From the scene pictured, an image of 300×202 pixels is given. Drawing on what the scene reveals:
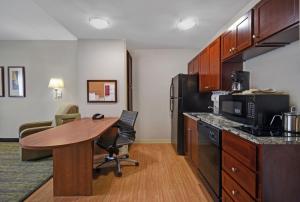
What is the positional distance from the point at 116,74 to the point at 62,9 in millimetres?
1701

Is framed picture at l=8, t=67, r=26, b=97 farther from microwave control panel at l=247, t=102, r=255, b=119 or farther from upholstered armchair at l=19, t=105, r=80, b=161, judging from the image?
microwave control panel at l=247, t=102, r=255, b=119

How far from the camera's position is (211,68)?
3318mm

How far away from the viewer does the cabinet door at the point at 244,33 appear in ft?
7.06

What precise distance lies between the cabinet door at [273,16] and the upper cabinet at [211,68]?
1006 millimetres

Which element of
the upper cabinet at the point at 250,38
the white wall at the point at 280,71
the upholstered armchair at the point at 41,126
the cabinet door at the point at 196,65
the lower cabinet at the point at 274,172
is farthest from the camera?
the cabinet door at the point at 196,65

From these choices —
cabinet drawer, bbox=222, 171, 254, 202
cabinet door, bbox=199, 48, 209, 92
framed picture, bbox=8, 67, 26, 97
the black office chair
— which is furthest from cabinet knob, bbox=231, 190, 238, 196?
framed picture, bbox=8, 67, 26, 97

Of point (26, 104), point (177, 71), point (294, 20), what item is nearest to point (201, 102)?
point (177, 71)

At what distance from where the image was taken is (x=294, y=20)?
1526 mm

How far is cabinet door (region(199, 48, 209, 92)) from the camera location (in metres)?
3.51

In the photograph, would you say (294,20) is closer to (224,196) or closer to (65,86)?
(224,196)

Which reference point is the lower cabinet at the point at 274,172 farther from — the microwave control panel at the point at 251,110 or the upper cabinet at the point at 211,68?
the upper cabinet at the point at 211,68

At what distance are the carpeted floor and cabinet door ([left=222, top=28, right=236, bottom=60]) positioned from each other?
3.02 metres

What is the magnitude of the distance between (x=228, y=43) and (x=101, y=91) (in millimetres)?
2711

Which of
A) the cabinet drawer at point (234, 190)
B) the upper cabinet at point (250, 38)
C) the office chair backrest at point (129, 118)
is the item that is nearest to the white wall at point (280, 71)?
the upper cabinet at point (250, 38)
